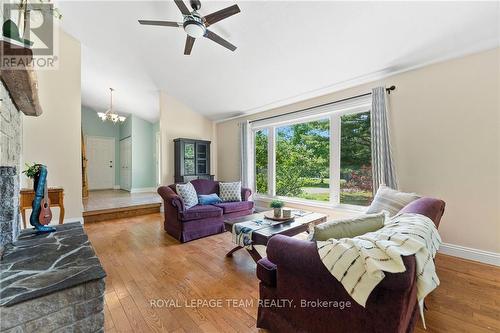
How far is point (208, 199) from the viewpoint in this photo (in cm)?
376

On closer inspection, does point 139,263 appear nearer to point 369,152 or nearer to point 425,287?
point 425,287

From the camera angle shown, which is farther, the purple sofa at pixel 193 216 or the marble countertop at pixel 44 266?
the purple sofa at pixel 193 216

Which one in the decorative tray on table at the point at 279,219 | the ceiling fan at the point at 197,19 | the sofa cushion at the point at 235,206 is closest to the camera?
the ceiling fan at the point at 197,19

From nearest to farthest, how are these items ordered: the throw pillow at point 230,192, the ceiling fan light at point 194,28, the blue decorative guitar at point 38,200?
the blue decorative guitar at point 38,200, the ceiling fan light at point 194,28, the throw pillow at point 230,192

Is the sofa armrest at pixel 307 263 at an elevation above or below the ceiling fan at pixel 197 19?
below

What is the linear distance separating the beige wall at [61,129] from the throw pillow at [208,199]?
2354mm

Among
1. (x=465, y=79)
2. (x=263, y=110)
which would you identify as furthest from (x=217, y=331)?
(x=263, y=110)

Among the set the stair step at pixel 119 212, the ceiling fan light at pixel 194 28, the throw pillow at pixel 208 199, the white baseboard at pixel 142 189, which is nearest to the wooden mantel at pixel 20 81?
the ceiling fan light at pixel 194 28

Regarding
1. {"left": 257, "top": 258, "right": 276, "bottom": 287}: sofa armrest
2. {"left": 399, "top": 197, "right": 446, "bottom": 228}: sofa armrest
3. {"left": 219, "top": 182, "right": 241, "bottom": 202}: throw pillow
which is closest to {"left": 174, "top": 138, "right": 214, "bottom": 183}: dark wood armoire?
{"left": 219, "top": 182, "right": 241, "bottom": 202}: throw pillow

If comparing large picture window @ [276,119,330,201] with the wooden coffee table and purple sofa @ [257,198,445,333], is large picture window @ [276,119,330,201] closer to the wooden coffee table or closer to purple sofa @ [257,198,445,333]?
the wooden coffee table

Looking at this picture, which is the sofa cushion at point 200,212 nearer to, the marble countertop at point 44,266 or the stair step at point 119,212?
the marble countertop at point 44,266

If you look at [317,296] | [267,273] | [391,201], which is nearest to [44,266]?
[267,273]

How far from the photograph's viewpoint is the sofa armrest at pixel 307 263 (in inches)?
33.4

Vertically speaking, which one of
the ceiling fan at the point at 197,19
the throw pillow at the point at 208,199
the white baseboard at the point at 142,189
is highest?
the ceiling fan at the point at 197,19
